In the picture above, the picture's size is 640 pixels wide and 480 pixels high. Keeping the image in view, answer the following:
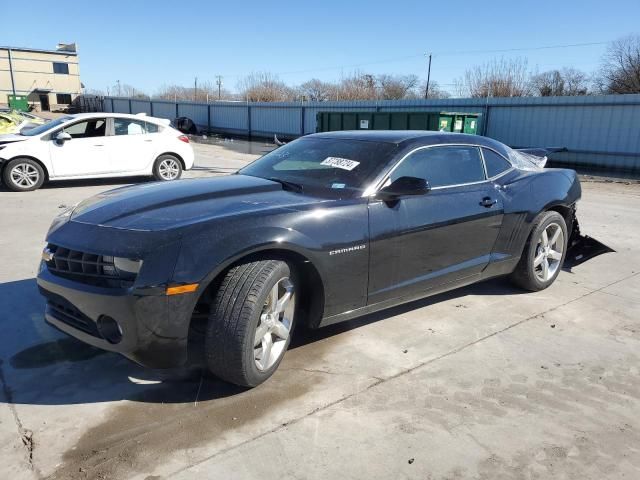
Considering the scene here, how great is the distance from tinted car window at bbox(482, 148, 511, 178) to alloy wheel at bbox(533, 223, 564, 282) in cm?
77

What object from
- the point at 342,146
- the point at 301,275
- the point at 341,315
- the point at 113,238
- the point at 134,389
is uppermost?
the point at 342,146

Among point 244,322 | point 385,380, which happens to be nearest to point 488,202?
point 385,380

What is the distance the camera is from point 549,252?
16.9ft

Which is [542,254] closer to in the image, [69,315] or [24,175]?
[69,315]

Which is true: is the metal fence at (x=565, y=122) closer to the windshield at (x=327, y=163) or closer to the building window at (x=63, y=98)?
the windshield at (x=327, y=163)

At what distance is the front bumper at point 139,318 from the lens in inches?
107

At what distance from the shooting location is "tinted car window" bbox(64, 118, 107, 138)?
10.5 m

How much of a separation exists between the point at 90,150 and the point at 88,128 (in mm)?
467

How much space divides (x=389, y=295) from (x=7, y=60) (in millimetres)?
79733

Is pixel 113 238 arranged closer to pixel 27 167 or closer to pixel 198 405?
pixel 198 405

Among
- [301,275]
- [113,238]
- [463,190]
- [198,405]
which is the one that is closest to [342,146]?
[463,190]

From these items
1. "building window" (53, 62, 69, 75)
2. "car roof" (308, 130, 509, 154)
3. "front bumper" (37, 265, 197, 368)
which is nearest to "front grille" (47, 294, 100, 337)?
"front bumper" (37, 265, 197, 368)

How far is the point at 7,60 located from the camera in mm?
67812

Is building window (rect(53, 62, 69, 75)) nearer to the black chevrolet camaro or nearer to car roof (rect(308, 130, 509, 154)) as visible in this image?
the black chevrolet camaro
